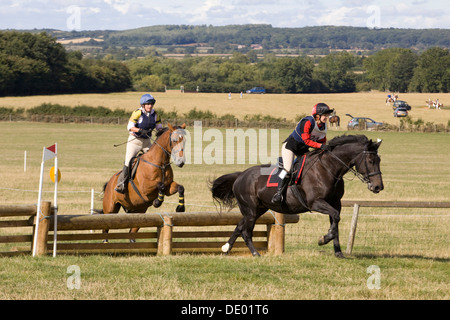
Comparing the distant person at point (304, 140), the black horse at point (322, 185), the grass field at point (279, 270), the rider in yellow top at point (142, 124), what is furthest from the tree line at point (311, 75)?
the distant person at point (304, 140)

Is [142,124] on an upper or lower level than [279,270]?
upper

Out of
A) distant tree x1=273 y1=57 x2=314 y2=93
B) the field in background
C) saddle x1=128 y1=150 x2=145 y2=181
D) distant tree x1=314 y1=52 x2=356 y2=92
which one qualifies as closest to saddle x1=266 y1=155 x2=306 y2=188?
saddle x1=128 y1=150 x2=145 y2=181

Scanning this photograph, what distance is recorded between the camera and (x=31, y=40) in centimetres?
10875

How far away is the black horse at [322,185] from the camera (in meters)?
11.6

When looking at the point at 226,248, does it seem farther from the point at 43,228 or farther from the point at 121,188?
→ the point at 43,228

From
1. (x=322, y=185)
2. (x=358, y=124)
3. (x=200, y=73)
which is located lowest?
(x=358, y=124)

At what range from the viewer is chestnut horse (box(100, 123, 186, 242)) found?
13672 millimetres

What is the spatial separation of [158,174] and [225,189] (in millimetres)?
1363

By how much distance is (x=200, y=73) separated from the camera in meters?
156

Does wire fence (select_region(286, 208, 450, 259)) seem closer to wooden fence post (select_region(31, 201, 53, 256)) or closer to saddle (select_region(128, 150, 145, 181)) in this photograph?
saddle (select_region(128, 150, 145, 181))

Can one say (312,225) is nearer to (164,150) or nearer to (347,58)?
(164,150)

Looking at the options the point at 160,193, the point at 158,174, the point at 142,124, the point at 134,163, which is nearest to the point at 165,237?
the point at 160,193

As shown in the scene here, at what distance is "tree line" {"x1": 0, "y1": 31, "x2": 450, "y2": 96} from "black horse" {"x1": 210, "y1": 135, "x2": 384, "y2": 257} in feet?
312
